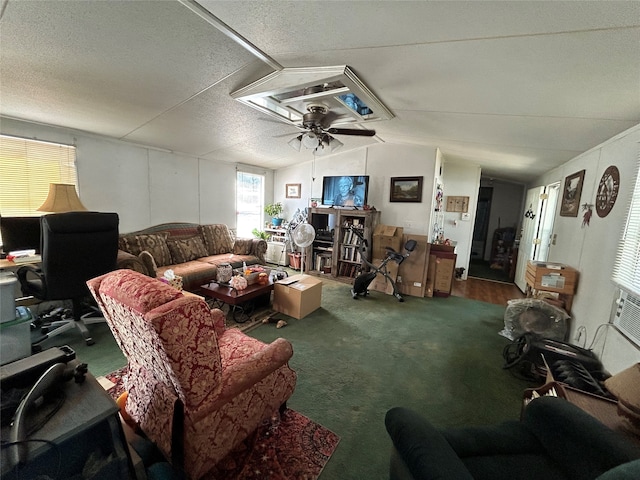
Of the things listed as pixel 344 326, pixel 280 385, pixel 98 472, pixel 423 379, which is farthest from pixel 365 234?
pixel 98 472

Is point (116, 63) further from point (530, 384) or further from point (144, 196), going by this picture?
point (530, 384)

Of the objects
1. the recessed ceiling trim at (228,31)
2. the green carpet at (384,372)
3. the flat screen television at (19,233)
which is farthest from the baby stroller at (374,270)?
the flat screen television at (19,233)

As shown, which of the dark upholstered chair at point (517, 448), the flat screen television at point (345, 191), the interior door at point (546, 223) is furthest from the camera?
the flat screen television at point (345, 191)

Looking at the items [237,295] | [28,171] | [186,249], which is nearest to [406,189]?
[237,295]

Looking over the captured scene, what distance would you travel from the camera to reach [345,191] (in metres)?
4.83

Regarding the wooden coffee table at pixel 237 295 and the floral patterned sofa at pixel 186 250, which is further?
the floral patterned sofa at pixel 186 250

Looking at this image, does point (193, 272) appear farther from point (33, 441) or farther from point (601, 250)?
point (601, 250)

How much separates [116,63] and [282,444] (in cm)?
275

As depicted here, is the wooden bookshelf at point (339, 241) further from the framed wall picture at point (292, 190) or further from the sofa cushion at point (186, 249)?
the sofa cushion at point (186, 249)

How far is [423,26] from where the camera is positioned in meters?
1.28

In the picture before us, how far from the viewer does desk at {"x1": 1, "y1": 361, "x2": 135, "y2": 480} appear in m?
0.76

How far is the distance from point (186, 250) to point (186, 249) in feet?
0.06

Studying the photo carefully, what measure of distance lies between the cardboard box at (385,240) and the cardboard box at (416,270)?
0.53 ft

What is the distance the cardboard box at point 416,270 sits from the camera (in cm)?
429
